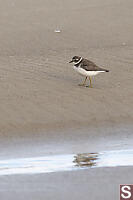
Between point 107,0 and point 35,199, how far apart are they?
13190mm

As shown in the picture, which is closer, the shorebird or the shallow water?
the shallow water

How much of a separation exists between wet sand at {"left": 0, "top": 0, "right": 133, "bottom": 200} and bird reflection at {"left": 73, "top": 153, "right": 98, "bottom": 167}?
0.20 metres

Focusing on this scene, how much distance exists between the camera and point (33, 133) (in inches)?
345

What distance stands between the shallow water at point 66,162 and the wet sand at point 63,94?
19cm

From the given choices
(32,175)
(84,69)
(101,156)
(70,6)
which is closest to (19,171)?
(32,175)

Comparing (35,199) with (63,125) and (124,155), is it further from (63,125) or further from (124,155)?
(63,125)

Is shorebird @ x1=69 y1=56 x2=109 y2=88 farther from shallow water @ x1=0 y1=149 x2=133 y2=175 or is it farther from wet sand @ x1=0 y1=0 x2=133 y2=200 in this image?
shallow water @ x1=0 y1=149 x2=133 y2=175

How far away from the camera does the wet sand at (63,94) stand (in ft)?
22.2

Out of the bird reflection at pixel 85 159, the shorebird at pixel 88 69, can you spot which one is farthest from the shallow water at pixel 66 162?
the shorebird at pixel 88 69

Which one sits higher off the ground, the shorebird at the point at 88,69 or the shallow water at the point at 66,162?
the shorebird at the point at 88,69

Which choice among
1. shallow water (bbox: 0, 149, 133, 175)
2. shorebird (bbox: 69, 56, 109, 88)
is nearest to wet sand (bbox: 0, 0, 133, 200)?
shallow water (bbox: 0, 149, 133, 175)

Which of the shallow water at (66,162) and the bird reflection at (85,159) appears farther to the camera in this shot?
the bird reflection at (85,159)

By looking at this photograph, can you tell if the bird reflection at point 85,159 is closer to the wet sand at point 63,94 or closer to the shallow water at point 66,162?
the shallow water at point 66,162

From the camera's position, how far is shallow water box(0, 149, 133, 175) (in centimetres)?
712
